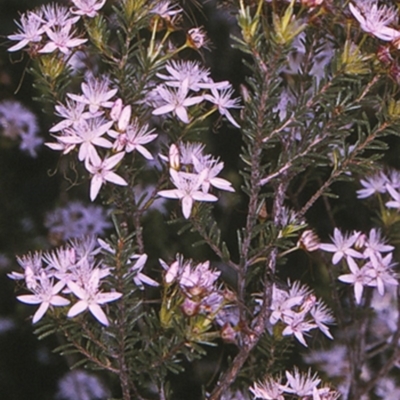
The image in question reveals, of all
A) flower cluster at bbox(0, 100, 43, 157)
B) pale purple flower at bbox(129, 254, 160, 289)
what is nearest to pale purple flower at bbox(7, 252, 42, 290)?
pale purple flower at bbox(129, 254, 160, 289)

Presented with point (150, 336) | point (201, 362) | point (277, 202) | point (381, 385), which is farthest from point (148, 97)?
point (381, 385)

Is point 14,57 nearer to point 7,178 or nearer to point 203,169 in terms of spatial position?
point 7,178

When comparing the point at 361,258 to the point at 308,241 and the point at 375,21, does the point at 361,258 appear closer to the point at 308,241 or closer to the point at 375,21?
the point at 308,241

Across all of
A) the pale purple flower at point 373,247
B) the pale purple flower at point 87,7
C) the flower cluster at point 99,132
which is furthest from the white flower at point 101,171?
the pale purple flower at point 373,247

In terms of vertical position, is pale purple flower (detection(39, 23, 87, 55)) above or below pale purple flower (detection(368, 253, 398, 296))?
above

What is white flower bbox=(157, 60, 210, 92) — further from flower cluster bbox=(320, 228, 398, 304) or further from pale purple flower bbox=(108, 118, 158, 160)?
flower cluster bbox=(320, 228, 398, 304)
